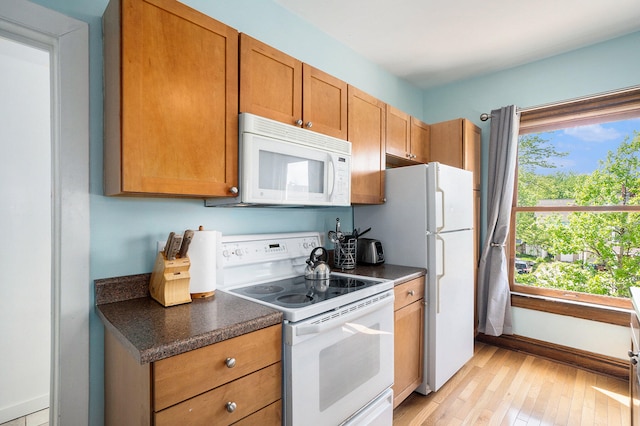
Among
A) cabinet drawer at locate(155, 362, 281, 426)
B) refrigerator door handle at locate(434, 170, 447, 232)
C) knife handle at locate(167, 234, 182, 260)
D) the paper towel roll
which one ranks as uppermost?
refrigerator door handle at locate(434, 170, 447, 232)

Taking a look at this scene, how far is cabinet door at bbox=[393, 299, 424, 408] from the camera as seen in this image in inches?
76.5

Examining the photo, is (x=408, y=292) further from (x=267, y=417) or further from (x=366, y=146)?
(x=267, y=417)

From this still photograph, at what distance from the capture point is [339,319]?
1.41 meters

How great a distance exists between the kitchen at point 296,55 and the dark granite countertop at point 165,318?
0.26ft

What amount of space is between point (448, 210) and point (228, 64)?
1733 mm

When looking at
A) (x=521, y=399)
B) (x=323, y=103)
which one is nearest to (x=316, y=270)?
(x=323, y=103)

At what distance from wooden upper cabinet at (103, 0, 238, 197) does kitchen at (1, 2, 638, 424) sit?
0.41 ft

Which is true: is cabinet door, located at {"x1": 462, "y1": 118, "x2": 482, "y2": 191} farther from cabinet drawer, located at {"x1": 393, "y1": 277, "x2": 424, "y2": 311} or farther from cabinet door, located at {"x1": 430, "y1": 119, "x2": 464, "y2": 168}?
cabinet drawer, located at {"x1": 393, "y1": 277, "x2": 424, "y2": 311}

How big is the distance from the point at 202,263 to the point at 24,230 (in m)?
1.53

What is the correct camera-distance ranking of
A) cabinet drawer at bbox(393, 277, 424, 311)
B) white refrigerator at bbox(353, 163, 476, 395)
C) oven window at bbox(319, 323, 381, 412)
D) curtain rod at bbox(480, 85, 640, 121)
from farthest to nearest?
curtain rod at bbox(480, 85, 640, 121) → white refrigerator at bbox(353, 163, 476, 395) → cabinet drawer at bbox(393, 277, 424, 311) → oven window at bbox(319, 323, 381, 412)

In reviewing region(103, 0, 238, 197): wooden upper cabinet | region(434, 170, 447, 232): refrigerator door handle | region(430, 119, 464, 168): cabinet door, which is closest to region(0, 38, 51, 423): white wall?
region(103, 0, 238, 197): wooden upper cabinet

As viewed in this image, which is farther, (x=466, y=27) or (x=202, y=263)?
(x=466, y=27)

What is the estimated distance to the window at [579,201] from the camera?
252 centimetres

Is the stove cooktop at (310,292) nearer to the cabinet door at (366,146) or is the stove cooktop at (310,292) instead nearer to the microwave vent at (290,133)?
the cabinet door at (366,146)
